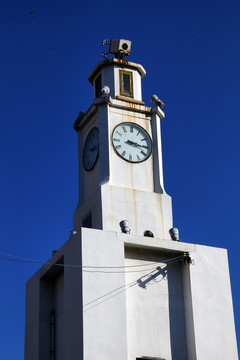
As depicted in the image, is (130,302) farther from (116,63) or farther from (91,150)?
(116,63)

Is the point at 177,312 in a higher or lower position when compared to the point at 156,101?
lower

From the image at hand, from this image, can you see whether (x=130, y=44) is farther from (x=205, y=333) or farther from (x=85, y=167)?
(x=205, y=333)

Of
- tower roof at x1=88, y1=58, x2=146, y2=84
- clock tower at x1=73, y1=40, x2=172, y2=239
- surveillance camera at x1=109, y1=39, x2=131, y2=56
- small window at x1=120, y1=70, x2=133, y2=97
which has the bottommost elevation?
clock tower at x1=73, y1=40, x2=172, y2=239

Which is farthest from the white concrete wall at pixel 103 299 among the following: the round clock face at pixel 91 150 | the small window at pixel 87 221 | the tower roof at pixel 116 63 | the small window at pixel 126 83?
the tower roof at pixel 116 63

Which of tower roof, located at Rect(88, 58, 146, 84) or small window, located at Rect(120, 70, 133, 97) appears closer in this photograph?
small window, located at Rect(120, 70, 133, 97)

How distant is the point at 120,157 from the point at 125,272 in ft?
19.7

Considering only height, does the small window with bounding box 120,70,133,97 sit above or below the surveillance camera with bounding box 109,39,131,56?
below

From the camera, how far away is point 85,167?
39.4 m

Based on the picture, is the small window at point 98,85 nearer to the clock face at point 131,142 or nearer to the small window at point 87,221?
the clock face at point 131,142

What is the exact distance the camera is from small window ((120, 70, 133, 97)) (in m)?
40.1

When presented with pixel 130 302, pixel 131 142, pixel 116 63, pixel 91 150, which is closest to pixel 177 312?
pixel 130 302

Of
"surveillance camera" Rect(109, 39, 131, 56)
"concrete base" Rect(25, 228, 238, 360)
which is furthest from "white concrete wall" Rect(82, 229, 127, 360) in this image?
"surveillance camera" Rect(109, 39, 131, 56)

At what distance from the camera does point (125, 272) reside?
112 ft

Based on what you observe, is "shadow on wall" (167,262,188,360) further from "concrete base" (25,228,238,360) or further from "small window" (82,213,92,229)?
"small window" (82,213,92,229)
